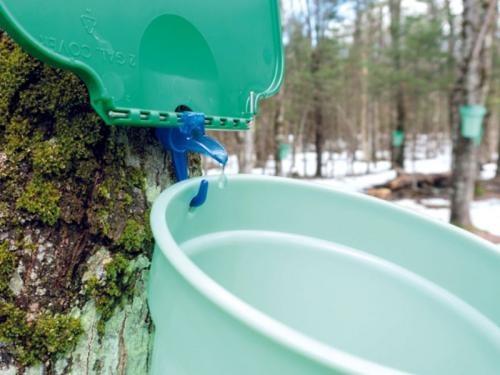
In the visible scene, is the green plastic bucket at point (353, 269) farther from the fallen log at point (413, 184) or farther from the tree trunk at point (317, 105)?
the tree trunk at point (317, 105)

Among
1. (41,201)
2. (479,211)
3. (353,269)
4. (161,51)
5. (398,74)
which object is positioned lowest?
(479,211)

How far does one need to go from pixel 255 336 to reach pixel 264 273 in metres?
0.30

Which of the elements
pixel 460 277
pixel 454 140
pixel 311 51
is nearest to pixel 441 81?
pixel 311 51

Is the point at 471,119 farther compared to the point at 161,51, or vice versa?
the point at 471,119

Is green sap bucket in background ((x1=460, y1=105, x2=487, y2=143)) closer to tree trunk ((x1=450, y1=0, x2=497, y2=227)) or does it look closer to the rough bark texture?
tree trunk ((x1=450, y1=0, x2=497, y2=227))

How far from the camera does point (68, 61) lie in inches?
15.0

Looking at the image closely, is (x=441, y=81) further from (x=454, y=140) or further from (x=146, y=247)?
(x=146, y=247)

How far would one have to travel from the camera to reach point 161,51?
1.54ft

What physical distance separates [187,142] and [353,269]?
0.27 metres

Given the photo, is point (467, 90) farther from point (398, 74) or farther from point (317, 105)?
point (317, 105)

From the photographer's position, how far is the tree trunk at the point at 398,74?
9602 mm

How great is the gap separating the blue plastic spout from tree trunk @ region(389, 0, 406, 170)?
381 inches

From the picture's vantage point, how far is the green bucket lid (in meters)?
0.37

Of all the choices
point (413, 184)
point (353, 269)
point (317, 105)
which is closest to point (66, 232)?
point (353, 269)
